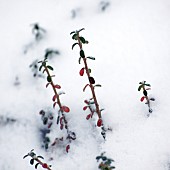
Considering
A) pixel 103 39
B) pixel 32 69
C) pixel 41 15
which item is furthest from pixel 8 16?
pixel 103 39

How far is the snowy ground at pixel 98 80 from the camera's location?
9.45 feet

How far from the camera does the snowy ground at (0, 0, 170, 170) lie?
2881 mm

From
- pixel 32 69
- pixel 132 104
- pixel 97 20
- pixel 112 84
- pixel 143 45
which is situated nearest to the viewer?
pixel 132 104

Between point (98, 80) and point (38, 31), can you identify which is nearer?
point (98, 80)

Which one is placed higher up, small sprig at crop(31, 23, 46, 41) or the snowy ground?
small sprig at crop(31, 23, 46, 41)

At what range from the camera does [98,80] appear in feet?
11.1

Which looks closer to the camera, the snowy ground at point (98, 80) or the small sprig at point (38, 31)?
the snowy ground at point (98, 80)

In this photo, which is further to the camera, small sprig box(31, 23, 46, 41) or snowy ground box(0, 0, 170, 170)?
small sprig box(31, 23, 46, 41)

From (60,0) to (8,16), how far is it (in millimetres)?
964

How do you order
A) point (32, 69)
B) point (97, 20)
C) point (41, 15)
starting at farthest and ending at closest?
point (41, 15), point (97, 20), point (32, 69)

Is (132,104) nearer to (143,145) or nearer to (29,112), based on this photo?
(143,145)

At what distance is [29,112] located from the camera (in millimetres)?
3422

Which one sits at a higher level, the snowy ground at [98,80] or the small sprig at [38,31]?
the small sprig at [38,31]

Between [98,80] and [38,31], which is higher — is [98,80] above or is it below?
below
